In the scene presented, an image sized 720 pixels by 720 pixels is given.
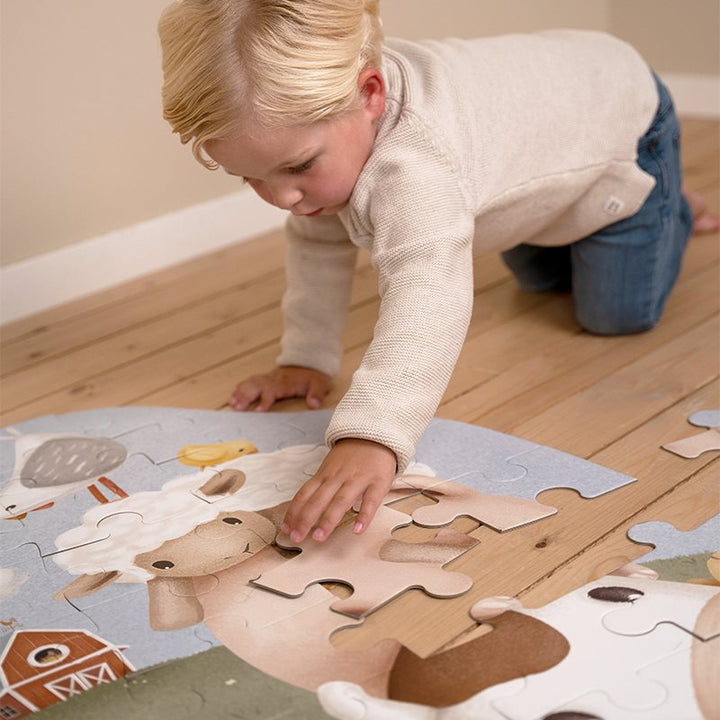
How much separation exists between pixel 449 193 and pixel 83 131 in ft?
3.10

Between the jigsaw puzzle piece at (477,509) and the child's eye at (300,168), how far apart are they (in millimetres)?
388

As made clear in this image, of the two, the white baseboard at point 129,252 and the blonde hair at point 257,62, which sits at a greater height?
the blonde hair at point 257,62

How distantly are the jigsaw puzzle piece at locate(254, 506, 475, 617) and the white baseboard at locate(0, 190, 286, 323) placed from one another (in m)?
1.02

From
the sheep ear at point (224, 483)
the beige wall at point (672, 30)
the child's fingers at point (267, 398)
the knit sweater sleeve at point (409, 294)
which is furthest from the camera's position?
the beige wall at point (672, 30)

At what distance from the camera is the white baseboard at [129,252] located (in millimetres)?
1953

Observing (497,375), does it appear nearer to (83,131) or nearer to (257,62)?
(257,62)

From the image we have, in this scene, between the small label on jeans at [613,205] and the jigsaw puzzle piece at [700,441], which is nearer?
the jigsaw puzzle piece at [700,441]

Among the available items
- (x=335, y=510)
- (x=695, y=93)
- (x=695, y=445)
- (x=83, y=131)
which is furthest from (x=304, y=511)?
(x=695, y=93)

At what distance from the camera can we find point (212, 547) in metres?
1.14

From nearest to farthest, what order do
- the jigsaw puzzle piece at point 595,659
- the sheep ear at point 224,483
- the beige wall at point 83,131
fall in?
the jigsaw puzzle piece at point 595,659
the sheep ear at point 224,483
the beige wall at point 83,131

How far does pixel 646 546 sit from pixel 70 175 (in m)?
1.31

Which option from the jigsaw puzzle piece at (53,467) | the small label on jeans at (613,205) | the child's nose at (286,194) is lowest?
the jigsaw puzzle piece at (53,467)

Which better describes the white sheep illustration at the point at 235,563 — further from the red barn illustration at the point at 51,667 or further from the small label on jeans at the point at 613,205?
the small label on jeans at the point at 613,205

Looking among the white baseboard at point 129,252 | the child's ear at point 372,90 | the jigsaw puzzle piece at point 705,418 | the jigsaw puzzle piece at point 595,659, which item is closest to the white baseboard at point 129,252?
the white baseboard at point 129,252
